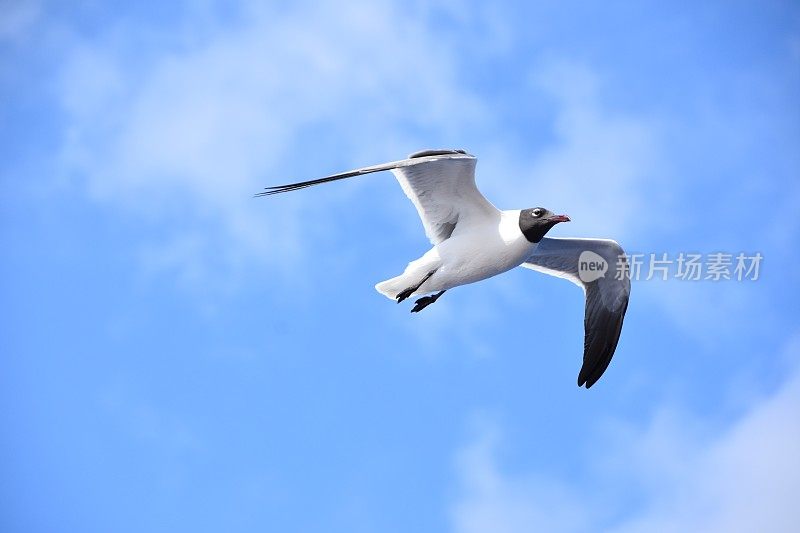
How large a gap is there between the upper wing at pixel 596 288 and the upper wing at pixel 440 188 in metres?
2.04

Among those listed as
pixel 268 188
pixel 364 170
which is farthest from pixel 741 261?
pixel 268 188

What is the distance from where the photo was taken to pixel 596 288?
1636 centimetres

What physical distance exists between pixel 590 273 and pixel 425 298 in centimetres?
304

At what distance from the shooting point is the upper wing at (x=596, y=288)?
15906mm

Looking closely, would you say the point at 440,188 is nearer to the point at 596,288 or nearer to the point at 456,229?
the point at 456,229

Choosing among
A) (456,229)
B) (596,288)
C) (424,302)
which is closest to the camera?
(456,229)

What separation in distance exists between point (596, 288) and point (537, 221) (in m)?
2.82

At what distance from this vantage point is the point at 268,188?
1244 cm

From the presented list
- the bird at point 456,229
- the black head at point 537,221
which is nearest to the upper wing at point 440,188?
the bird at point 456,229

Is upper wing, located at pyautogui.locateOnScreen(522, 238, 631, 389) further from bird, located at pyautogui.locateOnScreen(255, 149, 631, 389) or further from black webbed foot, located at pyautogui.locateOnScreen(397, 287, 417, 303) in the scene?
black webbed foot, located at pyautogui.locateOnScreen(397, 287, 417, 303)

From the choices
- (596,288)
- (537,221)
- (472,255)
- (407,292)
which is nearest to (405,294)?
(407,292)

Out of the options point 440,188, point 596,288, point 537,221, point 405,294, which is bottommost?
point 405,294

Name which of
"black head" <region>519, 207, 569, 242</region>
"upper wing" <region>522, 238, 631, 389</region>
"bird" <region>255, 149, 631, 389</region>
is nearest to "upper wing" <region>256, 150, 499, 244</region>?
"bird" <region>255, 149, 631, 389</region>

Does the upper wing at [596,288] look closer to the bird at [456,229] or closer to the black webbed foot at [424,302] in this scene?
the bird at [456,229]
